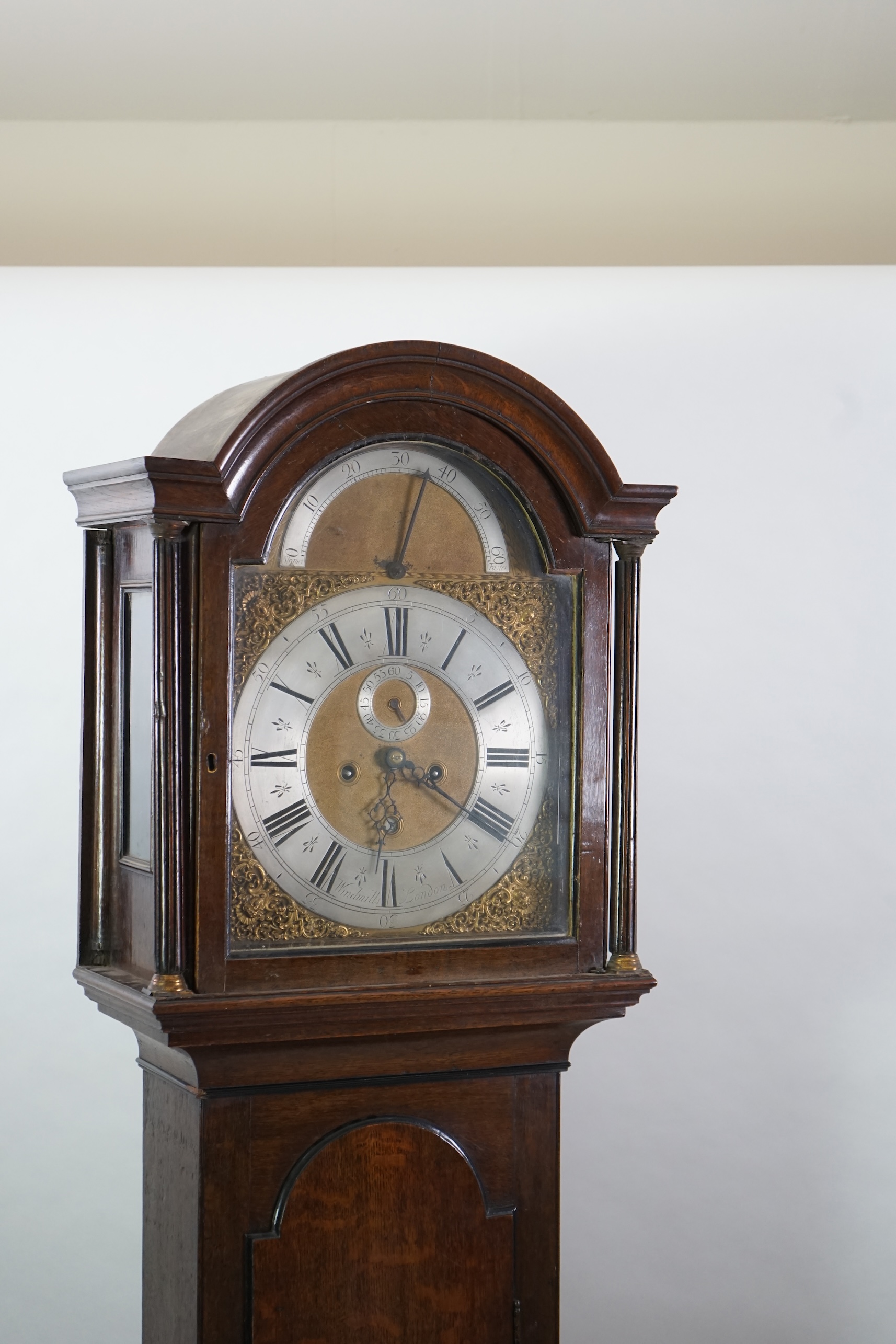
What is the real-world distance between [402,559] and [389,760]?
0.24 m

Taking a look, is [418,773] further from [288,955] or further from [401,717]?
[288,955]

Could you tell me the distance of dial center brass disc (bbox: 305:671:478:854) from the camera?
5.57 feet

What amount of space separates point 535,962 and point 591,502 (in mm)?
582

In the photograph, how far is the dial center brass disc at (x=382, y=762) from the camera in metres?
1.70

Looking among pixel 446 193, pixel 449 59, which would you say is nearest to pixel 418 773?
pixel 446 193

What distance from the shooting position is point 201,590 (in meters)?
1.63

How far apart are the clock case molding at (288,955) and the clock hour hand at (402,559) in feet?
0.30

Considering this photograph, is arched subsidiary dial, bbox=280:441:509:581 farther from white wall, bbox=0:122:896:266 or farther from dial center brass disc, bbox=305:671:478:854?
white wall, bbox=0:122:896:266

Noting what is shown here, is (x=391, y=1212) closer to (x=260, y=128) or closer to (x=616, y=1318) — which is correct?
(x=616, y=1318)

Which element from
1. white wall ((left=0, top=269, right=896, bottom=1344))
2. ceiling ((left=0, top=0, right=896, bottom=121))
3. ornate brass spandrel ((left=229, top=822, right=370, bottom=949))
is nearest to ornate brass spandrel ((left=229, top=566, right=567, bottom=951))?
ornate brass spandrel ((left=229, top=822, right=370, bottom=949))

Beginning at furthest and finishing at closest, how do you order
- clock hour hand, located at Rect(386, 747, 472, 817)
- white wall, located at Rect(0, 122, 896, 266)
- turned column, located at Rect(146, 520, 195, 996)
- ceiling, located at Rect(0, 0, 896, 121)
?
white wall, located at Rect(0, 122, 896, 266) → ceiling, located at Rect(0, 0, 896, 121) → clock hour hand, located at Rect(386, 747, 472, 817) → turned column, located at Rect(146, 520, 195, 996)

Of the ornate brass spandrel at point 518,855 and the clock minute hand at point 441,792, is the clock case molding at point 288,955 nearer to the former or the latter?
the ornate brass spandrel at point 518,855

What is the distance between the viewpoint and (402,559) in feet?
5.64

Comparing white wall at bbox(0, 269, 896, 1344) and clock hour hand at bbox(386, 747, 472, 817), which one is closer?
clock hour hand at bbox(386, 747, 472, 817)
